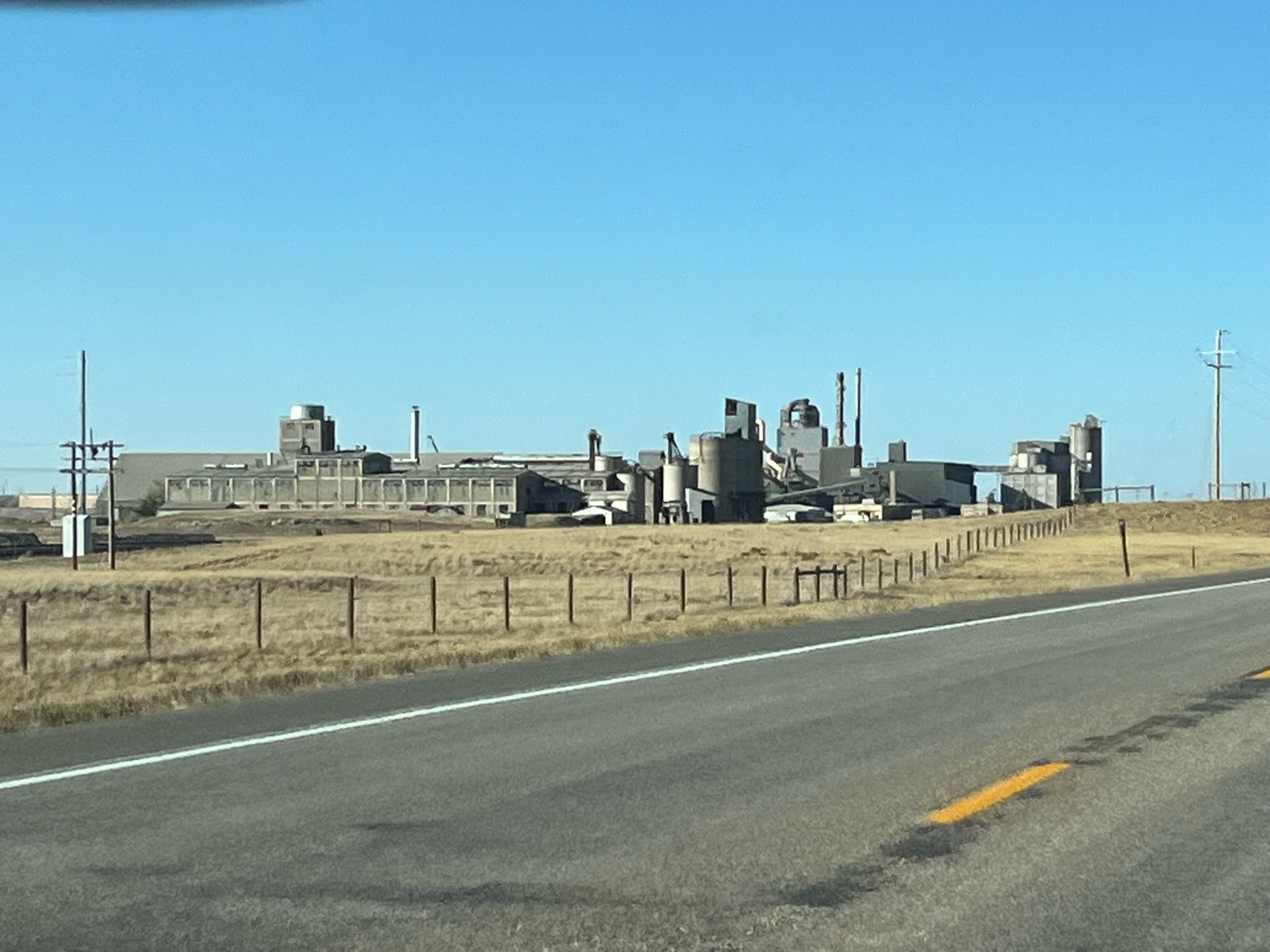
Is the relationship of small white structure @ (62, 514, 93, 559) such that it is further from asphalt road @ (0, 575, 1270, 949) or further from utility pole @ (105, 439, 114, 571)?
asphalt road @ (0, 575, 1270, 949)

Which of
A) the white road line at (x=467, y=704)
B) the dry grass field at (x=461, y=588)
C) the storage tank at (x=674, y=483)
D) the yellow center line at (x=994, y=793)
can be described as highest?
the storage tank at (x=674, y=483)

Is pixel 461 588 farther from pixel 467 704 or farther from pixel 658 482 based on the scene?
pixel 658 482

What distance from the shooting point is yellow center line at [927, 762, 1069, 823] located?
8828 mm

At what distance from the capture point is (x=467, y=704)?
45.4 ft

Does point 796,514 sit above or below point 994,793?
below

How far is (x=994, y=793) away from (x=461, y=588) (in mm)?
42393

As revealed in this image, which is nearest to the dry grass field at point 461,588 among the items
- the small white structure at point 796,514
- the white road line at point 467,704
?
the white road line at point 467,704

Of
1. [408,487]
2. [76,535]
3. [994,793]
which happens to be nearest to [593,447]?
[408,487]

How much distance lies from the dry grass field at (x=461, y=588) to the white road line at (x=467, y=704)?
2210mm

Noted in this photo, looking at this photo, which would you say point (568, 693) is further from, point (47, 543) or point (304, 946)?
point (47, 543)

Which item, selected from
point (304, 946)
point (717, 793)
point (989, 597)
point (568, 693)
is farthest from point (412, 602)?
Result: point (304, 946)

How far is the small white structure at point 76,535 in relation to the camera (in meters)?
69.1

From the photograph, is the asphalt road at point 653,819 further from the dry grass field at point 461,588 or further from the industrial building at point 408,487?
the industrial building at point 408,487

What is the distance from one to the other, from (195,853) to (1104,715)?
7.67 metres
